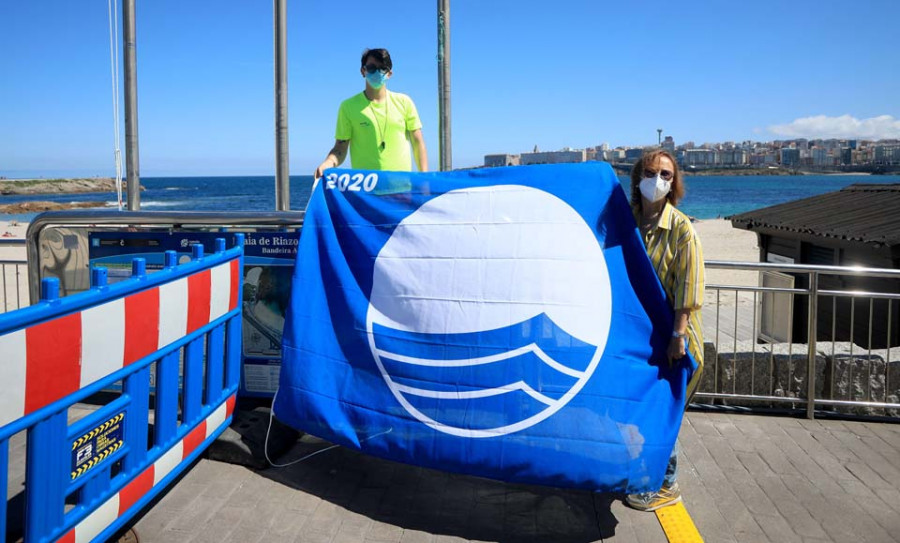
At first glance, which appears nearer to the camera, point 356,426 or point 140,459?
point 140,459

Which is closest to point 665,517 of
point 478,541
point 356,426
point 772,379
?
point 478,541

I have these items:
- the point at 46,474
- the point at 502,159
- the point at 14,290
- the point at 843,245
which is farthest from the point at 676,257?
the point at 14,290

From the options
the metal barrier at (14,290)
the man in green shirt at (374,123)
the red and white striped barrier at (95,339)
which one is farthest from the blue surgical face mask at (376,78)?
the metal barrier at (14,290)

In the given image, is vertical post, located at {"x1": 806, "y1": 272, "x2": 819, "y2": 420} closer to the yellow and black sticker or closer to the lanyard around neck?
the lanyard around neck

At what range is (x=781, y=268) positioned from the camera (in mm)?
5559

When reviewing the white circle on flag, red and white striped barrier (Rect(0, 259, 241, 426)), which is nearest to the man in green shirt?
the white circle on flag

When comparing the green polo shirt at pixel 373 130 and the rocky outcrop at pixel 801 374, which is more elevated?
the green polo shirt at pixel 373 130

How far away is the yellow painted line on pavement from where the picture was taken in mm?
3627

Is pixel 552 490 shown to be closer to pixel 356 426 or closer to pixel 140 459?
pixel 356 426

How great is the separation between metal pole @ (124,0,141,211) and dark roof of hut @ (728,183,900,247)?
30.3 ft

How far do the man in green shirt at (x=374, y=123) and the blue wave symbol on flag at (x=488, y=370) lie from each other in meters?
1.79

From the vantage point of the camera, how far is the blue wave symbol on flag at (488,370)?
3.79m

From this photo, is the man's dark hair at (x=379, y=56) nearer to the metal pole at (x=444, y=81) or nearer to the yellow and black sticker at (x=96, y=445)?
the metal pole at (x=444, y=81)

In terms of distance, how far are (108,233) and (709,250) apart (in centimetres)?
3060
